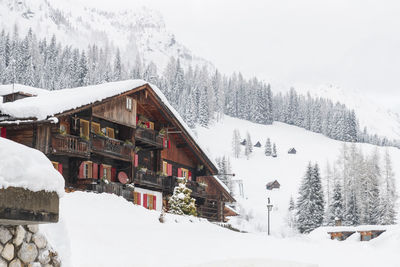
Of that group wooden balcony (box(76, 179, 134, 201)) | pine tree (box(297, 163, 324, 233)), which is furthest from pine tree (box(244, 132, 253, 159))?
wooden balcony (box(76, 179, 134, 201))

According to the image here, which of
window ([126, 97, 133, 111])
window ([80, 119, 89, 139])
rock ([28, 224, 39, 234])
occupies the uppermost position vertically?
window ([126, 97, 133, 111])

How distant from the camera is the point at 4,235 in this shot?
6383 mm

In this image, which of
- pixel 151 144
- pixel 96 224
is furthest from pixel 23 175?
pixel 151 144

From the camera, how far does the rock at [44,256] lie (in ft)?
22.8

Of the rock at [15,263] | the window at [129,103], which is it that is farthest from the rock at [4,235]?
the window at [129,103]

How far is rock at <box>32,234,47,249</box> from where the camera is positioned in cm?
690

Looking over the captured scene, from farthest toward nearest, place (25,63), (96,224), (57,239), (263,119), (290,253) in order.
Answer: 1. (263,119)
2. (25,63)
3. (290,253)
4. (96,224)
5. (57,239)

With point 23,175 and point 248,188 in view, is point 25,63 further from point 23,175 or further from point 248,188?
point 23,175

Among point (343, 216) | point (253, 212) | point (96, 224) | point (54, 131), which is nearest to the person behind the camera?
point (96, 224)

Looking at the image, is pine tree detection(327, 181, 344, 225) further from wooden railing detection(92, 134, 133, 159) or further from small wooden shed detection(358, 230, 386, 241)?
wooden railing detection(92, 134, 133, 159)

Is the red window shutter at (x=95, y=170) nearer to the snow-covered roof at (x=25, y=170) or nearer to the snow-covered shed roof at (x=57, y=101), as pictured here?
the snow-covered shed roof at (x=57, y=101)

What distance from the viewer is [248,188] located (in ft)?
368

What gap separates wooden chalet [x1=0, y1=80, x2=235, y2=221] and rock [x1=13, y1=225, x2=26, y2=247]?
19825 millimetres

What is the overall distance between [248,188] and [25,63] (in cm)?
5461
